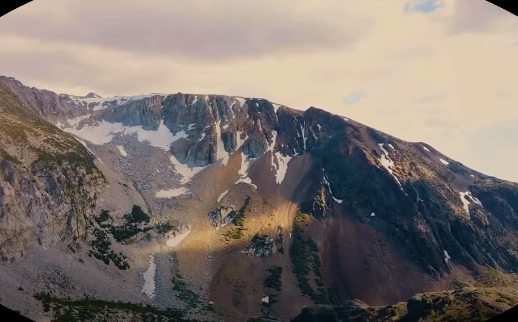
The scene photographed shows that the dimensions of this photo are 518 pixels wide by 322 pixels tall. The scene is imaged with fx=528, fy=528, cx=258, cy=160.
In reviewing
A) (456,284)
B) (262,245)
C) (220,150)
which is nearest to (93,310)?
(262,245)

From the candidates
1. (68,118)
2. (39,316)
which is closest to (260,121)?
(68,118)

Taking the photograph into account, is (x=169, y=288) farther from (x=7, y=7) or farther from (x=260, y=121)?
(x=7, y=7)

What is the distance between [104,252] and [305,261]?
3995cm

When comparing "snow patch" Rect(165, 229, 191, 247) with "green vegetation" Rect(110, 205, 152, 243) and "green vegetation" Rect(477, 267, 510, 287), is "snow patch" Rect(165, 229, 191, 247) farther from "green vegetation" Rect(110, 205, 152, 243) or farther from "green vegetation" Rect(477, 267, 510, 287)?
"green vegetation" Rect(477, 267, 510, 287)

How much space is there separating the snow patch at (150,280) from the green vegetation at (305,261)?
1090 inches

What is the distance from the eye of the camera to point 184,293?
293 feet

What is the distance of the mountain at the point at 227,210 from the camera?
8438 cm

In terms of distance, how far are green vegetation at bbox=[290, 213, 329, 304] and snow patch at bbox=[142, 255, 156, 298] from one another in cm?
2770

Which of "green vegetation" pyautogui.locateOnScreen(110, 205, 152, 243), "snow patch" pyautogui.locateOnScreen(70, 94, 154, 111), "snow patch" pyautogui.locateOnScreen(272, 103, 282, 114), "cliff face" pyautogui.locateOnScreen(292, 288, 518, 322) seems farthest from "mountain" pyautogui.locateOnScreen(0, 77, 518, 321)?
"cliff face" pyautogui.locateOnScreen(292, 288, 518, 322)

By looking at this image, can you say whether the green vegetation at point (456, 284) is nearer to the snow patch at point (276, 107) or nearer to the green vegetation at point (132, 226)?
the green vegetation at point (132, 226)

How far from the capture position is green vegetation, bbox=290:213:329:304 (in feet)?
324

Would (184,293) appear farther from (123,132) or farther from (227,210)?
(123,132)

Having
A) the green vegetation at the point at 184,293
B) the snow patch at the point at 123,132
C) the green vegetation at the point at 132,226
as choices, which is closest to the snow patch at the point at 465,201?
the snow patch at the point at 123,132

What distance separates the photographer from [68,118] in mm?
136375
